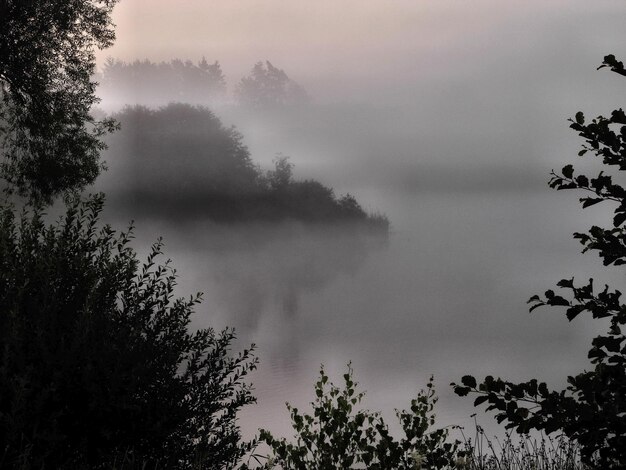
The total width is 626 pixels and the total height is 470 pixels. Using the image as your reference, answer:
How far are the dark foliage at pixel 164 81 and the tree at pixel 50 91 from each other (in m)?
83.1

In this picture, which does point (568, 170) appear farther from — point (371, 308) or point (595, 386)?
point (371, 308)

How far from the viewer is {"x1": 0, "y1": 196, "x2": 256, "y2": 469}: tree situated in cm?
611

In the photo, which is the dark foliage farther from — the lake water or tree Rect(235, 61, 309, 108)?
the lake water

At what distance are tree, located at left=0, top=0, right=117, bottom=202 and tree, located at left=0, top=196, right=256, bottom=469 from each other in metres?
20.7

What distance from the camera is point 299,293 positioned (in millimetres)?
63156

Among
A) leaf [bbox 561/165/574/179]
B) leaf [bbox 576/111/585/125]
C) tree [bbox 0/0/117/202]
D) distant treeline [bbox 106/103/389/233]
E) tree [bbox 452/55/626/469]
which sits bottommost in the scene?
tree [bbox 452/55/626/469]

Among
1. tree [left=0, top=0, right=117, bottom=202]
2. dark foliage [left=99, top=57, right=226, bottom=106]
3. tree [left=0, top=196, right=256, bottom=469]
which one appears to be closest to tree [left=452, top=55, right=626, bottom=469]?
tree [left=0, top=196, right=256, bottom=469]

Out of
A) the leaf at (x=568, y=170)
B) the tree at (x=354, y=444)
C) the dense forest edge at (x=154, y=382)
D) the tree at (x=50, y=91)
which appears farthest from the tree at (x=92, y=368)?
the tree at (x=50, y=91)

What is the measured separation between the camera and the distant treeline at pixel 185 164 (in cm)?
7081

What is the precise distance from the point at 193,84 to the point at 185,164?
181 ft

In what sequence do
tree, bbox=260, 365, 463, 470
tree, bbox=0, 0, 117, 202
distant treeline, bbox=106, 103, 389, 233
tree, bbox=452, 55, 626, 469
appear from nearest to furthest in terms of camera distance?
tree, bbox=452, 55, 626, 469, tree, bbox=260, 365, 463, 470, tree, bbox=0, 0, 117, 202, distant treeline, bbox=106, 103, 389, 233

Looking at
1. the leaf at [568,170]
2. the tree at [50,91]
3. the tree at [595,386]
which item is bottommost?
the tree at [595,386]

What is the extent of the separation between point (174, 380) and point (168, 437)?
51 cm

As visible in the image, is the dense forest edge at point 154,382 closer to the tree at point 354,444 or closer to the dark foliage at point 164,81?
the tree at point 354,444
